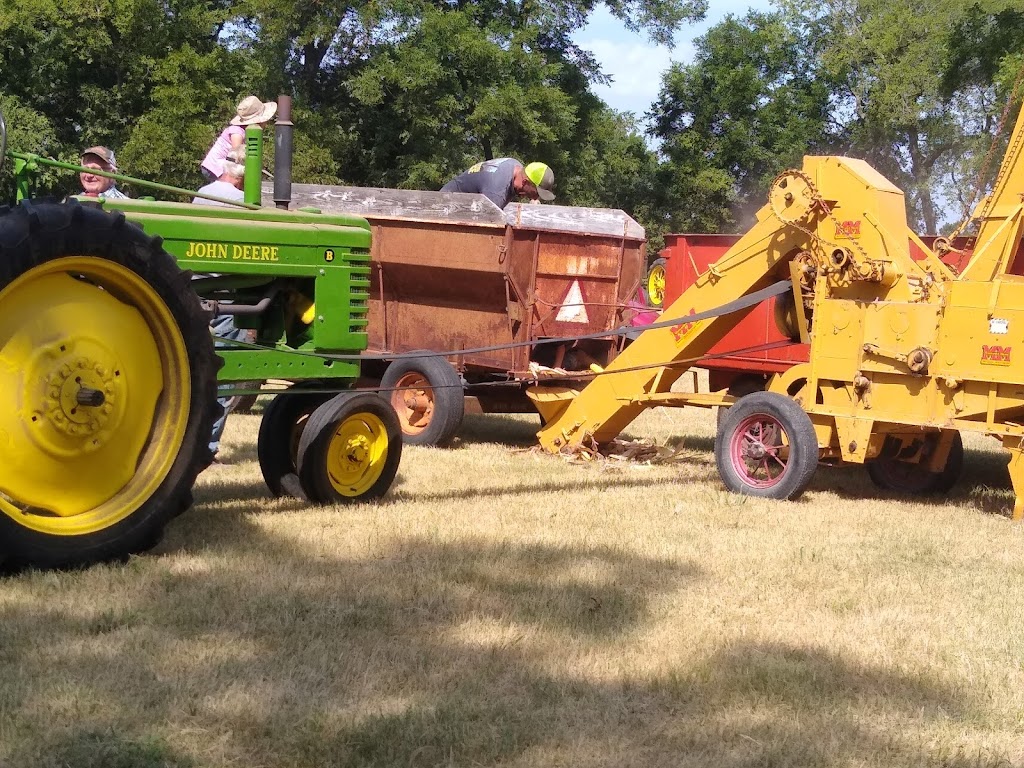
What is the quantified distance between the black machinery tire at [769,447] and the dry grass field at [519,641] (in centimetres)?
48

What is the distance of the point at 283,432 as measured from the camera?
6.86 meters

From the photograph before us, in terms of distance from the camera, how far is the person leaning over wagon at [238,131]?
777cm

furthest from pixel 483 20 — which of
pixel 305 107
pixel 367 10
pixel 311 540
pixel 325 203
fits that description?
pixel 311 540

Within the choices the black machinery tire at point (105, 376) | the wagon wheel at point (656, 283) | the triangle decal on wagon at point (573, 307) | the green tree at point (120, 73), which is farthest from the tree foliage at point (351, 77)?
the black machinery tire at point (105, 376)

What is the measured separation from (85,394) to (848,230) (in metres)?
4.91

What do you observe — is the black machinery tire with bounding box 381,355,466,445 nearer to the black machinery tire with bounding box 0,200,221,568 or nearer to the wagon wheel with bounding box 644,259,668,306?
the wagon wheel with bounding box 644,259,668,306

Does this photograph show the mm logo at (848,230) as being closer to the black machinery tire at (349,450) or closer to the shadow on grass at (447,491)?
the shadow on grass at (447,491)

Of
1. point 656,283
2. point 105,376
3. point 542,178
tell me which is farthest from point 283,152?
point 656,283

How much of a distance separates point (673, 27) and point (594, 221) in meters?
23.2

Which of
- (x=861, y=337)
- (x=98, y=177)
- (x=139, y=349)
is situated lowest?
(x=139, y=349)

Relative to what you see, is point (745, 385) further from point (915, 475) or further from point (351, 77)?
point (351, 77)

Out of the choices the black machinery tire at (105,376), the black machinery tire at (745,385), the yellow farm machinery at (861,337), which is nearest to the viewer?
the black machinery tire at (105,376)

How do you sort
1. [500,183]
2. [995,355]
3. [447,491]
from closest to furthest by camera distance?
1. [995,355]
2. [447,491]
3. [500,183]

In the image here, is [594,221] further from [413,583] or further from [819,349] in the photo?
[413,583]
